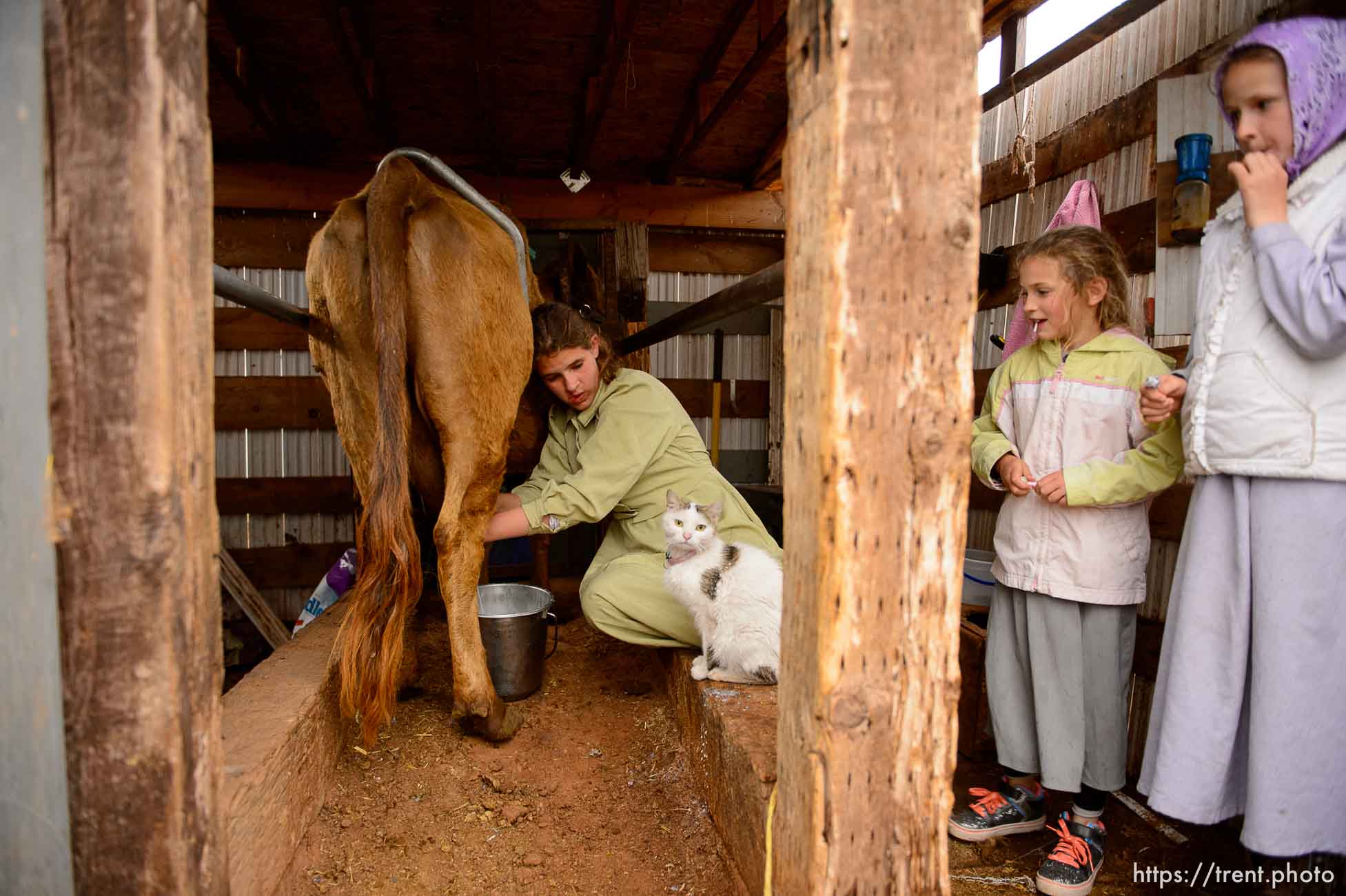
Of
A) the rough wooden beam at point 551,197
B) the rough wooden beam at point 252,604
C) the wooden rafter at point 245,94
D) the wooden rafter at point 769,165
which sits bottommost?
the rough wooden beam at point 252,604

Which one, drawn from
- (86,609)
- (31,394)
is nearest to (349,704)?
(86,609)

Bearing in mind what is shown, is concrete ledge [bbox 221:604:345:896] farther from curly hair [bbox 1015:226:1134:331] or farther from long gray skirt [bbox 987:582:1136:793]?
curly hair [bbox 1015:226:1134:331]

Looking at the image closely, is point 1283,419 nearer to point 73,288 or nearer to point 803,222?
point 803,222

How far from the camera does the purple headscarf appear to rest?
5.02ft

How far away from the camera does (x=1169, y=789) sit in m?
1.73

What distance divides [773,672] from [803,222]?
4.68 ft

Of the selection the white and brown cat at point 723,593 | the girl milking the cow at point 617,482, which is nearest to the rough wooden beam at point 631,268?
the girl milking the cow at point 617,482

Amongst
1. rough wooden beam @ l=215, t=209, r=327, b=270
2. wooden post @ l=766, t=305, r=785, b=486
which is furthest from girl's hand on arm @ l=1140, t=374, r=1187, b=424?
rough wooden beam @ l=215, t=209, r=327, b=270

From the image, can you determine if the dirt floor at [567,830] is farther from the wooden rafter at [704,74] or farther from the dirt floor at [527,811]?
the wooden rafter at [704,74]

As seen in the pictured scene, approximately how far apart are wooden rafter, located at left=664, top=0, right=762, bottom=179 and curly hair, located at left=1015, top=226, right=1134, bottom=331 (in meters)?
1.74

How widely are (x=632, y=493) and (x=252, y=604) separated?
3.51 meters

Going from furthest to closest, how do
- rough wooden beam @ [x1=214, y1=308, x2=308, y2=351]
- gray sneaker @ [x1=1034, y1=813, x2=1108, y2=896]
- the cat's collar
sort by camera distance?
rough wooden beam @ [x1=214, y1=308, x2=308, y2=351] < the cat's collar < gray sneaker @ [x1=1034, y1=813, x2=1108, y2=896]

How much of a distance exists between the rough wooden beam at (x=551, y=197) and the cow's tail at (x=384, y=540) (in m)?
2.65

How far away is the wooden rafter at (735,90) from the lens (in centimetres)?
325
